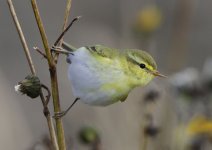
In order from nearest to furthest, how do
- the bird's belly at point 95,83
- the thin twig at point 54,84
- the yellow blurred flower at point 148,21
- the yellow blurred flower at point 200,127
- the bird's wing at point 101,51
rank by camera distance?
the thin twig at point 54,84
the bird's belly at point 95,83
the bird's wing at point 101,51
the yellow blurred flower at point 200,127
the yellow blurred flower at point 148,21

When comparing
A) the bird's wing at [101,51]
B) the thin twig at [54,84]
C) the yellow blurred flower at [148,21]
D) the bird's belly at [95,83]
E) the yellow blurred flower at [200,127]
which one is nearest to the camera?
the thin twig at [54,84]

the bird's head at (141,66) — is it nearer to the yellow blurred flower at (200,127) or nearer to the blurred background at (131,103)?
the blurred background at (131,103)

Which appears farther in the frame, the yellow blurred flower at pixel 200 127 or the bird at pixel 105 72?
the yellow blurred flower at pixel 200 127

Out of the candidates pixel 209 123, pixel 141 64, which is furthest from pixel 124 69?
pixel 209 123

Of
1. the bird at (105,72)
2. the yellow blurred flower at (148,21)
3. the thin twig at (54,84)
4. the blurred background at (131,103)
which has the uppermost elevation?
the yellow blurred flower at (148,21)

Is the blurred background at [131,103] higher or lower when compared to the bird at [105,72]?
higher

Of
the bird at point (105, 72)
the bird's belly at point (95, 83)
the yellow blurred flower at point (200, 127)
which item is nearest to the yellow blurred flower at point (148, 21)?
the yellow blurred flower at point (200, 127)

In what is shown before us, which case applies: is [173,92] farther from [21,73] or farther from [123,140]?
[21,73]
